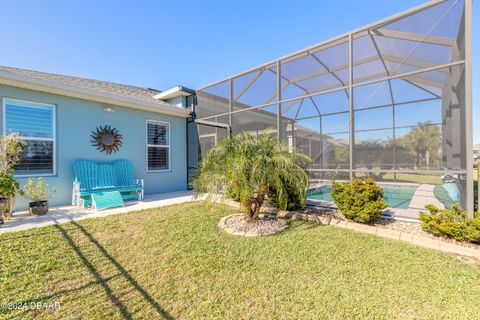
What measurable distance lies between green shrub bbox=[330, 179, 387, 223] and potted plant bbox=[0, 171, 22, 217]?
22.7ft

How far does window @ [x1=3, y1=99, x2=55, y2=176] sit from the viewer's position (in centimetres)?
538

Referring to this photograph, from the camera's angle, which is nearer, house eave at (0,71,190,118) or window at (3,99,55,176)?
house eave at (0,71,190,118)

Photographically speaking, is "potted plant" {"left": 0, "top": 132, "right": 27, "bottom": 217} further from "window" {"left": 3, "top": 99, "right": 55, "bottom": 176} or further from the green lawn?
the green lawn

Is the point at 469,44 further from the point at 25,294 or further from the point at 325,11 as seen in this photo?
the point at 25,294

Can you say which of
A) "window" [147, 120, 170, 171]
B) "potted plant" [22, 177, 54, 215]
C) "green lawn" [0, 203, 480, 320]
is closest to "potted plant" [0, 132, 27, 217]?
"potted plant" [22, 177, 54, 215]

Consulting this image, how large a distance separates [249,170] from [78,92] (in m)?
5.51

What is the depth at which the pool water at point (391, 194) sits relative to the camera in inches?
209

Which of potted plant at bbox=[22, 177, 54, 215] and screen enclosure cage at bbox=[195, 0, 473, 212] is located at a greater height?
screen enclosure cage at bbox=[195, 0, 473, 212]

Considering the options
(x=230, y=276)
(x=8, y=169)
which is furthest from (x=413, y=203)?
(x=8, y=169)

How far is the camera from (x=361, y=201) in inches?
171

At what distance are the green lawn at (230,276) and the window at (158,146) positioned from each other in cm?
430

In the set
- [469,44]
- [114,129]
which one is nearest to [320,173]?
[469,44]

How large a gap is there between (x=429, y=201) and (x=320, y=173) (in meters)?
2.44

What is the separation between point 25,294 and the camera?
7.69 ft
